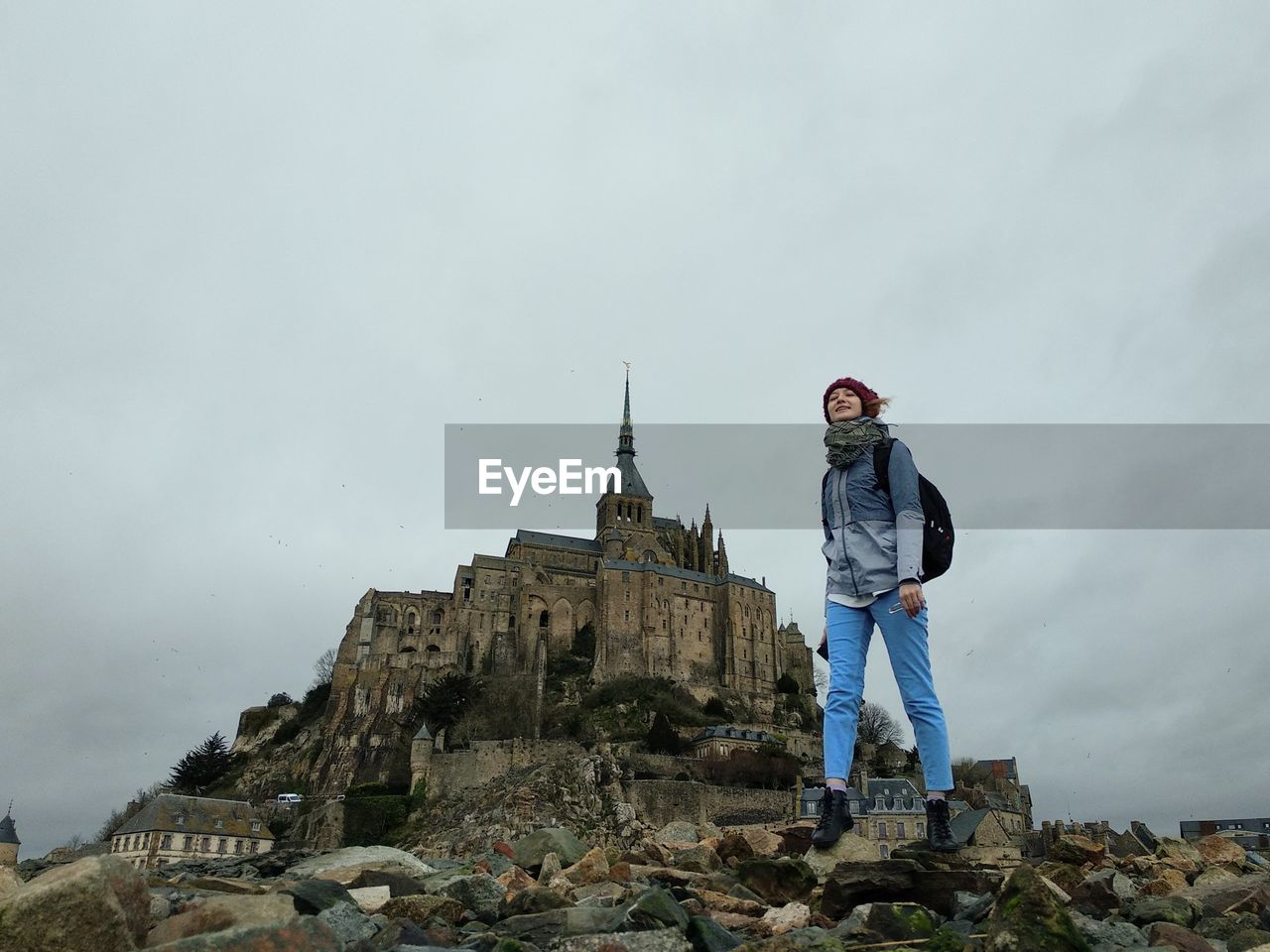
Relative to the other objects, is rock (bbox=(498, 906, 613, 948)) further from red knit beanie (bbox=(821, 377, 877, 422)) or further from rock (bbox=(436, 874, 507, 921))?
red knit beanie (bbox=(821, 377, 877, 422))

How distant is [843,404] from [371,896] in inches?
236

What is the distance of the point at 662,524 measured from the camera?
101500 mm

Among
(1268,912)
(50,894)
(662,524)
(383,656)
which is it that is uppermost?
(662,524)

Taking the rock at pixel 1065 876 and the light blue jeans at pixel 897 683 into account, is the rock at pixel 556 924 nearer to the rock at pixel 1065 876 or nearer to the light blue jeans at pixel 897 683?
the light blue jeans at pixel 897 683

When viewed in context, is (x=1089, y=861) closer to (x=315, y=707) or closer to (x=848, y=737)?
(x=848, y=737)

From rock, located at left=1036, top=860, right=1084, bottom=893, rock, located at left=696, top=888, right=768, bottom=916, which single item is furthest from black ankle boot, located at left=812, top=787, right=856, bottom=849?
rock, located at left=1036, top=860, right=1084, bottom=893

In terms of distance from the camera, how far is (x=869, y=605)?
7.92 metres

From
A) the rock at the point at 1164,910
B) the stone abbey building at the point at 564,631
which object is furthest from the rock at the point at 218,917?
the stone abbey building at the point at 564,631

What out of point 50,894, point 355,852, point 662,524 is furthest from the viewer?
point 662,524

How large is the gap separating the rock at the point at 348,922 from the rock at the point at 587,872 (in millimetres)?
2635

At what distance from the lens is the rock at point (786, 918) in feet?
21.8

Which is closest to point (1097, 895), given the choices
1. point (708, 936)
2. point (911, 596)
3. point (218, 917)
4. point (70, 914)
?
point (911, 596)

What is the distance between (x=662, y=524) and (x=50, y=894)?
96.3 metres

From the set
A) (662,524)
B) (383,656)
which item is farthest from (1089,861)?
(662,524)
